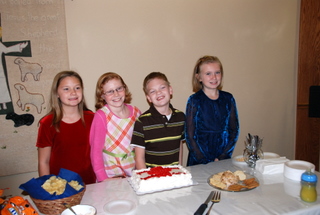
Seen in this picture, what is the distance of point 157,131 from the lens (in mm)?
2086

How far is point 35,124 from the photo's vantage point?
98.0 inches

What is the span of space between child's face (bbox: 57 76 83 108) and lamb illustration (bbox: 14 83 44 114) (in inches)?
20.3

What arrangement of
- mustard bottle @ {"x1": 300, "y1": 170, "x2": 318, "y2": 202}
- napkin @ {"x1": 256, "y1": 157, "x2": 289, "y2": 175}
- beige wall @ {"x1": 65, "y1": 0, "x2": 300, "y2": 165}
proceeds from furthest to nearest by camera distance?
beige wall @ {"x1": 65, "y1": 0, "x2": 300, "y2": 165} → napkin @ {"x1": 256, "y1": 157, "x2": 289, "y2": 175} → mustard bottle @ {"x1": 300, "y1": 170, "x2": 318, "y2": 202}

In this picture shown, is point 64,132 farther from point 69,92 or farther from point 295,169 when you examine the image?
point 295,169

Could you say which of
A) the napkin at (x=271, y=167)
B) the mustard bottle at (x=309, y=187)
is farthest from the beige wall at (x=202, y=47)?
the mustard bottle at (x=309, y=187)

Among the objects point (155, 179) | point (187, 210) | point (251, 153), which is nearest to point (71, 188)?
point (155, 179)

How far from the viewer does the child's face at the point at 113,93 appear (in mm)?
2074

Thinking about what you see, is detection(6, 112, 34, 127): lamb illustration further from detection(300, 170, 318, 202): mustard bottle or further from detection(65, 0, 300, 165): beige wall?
detection(300, 170, 318, 202): mustard bottle

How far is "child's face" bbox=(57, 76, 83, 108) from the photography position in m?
2.02

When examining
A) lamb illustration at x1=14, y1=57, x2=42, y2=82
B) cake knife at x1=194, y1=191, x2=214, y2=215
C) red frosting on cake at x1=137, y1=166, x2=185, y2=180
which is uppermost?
lamb illustration at x1=14, y1=57, x2=42, y2=82

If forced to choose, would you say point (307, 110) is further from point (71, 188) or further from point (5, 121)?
point (5, 121)

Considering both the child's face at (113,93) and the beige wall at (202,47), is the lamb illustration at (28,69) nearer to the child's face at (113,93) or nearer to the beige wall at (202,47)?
the beige wall at (202,47)

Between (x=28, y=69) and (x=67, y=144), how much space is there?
864 millimetres

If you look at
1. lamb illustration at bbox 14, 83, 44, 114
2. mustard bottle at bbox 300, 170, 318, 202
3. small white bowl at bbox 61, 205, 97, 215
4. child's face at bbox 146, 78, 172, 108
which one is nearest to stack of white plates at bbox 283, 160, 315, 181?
mustard bottle at bbox 300, 170, 318, 202
